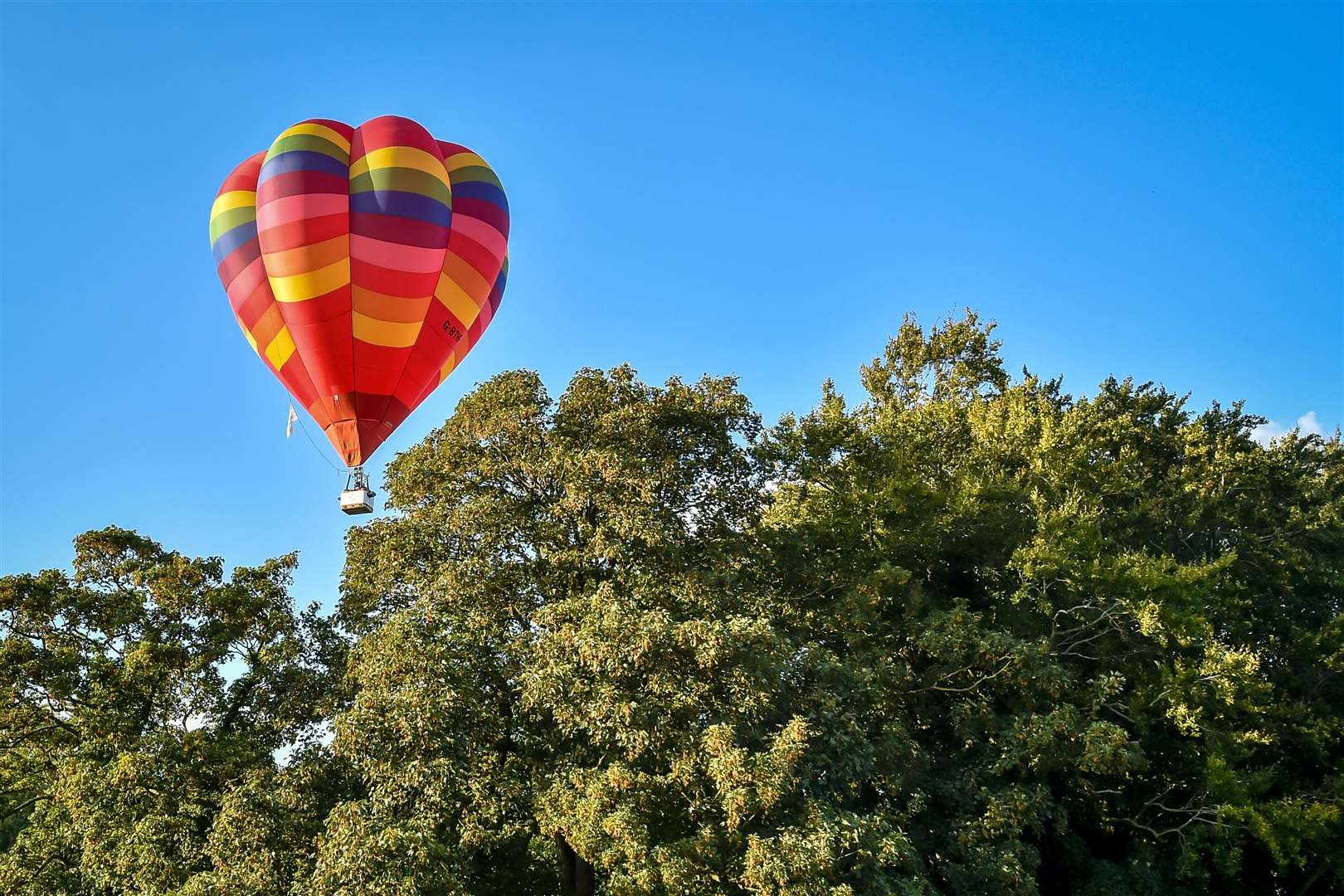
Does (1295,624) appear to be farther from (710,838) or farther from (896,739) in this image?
(710,838)

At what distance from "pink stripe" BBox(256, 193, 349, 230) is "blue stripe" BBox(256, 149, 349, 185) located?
0.43 metres

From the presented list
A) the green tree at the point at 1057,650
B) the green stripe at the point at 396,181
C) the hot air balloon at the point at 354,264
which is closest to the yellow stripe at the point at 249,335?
the hot air balloon at the point at 354,264

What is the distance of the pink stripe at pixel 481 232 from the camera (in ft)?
53.8

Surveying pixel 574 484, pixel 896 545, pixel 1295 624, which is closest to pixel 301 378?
pixel 574 484

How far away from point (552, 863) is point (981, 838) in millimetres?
6971

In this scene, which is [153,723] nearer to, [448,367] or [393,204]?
[448,367]

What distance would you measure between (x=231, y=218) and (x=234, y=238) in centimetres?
33

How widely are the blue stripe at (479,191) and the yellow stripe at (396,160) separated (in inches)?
23.1

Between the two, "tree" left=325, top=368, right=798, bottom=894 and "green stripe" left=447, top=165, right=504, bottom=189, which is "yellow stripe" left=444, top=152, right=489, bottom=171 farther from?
"tree" left=325, top=368, right=798, bottom=894

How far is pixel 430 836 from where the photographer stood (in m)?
12.6

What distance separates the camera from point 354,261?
1550cm

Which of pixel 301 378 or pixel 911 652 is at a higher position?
pixel 301 378

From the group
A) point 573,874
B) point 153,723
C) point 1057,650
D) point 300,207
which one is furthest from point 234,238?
point 1057,650

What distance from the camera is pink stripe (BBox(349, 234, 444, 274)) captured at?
15.5 m
